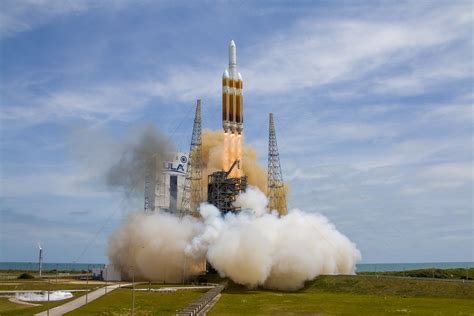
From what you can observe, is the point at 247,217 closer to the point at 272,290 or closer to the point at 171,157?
the point at 272,290

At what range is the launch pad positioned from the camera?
103812 mm

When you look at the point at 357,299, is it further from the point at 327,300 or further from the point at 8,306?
the point at 8,306

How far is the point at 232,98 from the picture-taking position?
107m

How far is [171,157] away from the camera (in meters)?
121

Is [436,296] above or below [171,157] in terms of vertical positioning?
below

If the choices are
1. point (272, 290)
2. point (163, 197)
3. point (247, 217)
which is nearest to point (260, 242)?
point (272, 290)

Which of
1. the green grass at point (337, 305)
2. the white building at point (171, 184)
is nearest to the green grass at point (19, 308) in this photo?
the green grass at point (337, 305)

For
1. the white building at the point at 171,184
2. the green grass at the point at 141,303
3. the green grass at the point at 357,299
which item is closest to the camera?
the green grass at the point at 141,303

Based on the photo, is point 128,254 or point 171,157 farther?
point 171,157

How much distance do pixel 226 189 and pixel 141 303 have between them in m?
45.7

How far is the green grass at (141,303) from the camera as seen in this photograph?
53.0 metres

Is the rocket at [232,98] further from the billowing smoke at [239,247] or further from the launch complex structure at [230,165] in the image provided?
the billowing smoke at [239,247]

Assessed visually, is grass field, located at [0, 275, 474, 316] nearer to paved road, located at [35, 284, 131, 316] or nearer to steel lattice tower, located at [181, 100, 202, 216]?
paved road, located at [35, 284, 131, 316]

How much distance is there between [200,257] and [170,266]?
6.48 m
